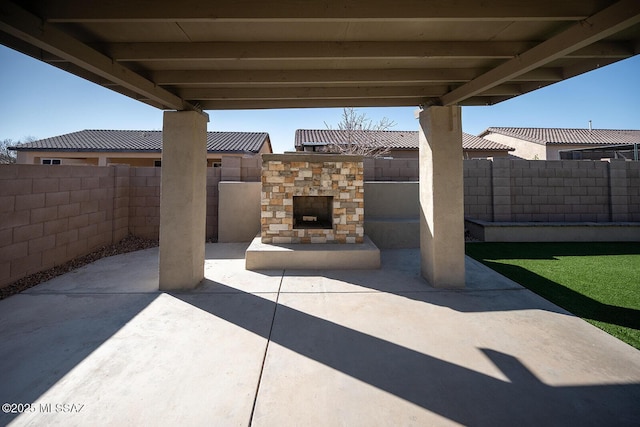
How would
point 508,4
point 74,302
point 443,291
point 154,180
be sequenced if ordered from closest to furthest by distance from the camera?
point 508,4 → point 74,302 → point 443,291 → point 154,180

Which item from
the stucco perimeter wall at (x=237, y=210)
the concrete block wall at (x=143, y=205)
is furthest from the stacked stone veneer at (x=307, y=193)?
the concrete block wall at (x=143, y=205)

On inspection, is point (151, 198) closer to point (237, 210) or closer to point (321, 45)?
point (237, 210)

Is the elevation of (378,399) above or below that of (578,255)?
below

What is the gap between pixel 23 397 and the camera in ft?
6.47

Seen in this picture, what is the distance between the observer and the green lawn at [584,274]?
3.23 metres

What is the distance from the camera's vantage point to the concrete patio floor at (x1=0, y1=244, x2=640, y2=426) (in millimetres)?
1871

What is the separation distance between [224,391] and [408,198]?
6.70 meters

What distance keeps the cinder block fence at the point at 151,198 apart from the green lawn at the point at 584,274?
172 cm

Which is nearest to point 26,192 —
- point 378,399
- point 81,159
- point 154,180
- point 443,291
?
point 154,180

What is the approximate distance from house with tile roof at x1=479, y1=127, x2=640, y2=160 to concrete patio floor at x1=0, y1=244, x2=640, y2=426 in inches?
791

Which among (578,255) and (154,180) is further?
(154,180)

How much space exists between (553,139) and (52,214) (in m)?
26.2

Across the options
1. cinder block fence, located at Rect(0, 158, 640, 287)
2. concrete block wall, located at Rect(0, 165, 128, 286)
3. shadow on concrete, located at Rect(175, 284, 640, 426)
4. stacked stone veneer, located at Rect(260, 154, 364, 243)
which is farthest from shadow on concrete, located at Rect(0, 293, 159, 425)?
stacked stone veneer, located at Rect(260, 154, 364, 243)

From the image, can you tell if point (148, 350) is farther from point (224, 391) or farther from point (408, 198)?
point (408, 198)
